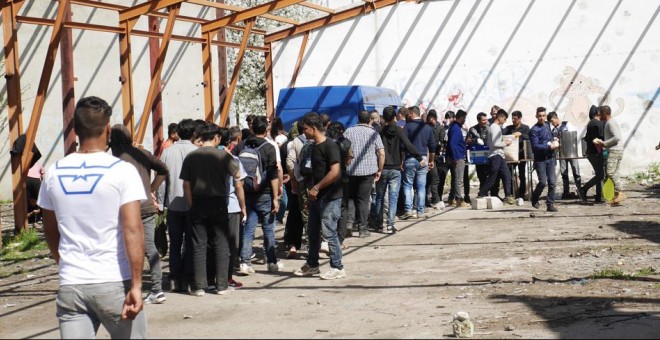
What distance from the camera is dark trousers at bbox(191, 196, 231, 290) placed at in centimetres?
980

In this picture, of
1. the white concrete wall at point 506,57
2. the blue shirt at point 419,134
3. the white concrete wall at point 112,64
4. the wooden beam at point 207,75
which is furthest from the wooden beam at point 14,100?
the white concrete wall at point 506,57

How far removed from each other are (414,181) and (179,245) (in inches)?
286

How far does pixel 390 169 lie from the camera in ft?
49.1

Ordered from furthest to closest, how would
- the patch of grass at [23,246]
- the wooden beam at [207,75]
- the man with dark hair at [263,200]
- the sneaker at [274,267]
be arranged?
Result: the wooden beam at [207,75]
the patch of grass at [23,246]
the sneaker at [274,267]
the man with dark hair at [263,200]

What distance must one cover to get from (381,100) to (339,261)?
10117 mm

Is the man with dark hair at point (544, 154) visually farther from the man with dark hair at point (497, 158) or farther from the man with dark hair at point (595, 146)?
the man with dark hair at point (497, 158)

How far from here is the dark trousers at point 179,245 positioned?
10132 mm

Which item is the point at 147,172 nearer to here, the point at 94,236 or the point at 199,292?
the point at 199,292

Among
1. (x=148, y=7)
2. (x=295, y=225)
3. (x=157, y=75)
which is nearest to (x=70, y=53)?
(x=148, y=7)

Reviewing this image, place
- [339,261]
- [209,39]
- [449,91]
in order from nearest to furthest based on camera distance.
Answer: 1. [339,261]
2. [209,39]
3. [449,91]

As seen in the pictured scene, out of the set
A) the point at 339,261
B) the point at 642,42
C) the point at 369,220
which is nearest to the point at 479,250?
the point at 339,261

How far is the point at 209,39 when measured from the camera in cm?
1898

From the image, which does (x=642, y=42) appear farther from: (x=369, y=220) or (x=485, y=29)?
(x=369, y=220)

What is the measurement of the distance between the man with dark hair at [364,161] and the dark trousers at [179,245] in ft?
13.0
